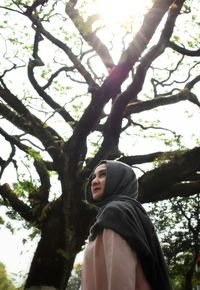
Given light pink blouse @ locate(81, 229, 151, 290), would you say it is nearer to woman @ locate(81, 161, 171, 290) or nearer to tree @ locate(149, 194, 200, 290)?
woman @ locate(81, 161, 171, 290)

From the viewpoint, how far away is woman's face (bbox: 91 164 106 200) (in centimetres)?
274

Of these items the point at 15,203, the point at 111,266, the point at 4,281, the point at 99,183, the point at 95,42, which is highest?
the point at 4,281

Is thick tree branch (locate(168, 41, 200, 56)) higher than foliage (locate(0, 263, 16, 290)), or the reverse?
foliage (locate(0, 263, 16, 290))

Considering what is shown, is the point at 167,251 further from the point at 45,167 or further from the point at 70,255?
the point at 70,255

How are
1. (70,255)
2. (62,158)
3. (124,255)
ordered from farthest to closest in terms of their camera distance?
(62,158)
(70,255)
(124,255)

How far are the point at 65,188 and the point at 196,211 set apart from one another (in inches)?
618

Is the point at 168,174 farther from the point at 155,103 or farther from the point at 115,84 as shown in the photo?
the point at 155,103

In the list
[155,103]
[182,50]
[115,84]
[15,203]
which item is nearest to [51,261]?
[15,203]

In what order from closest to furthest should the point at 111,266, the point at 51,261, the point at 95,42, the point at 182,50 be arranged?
the point at 111,266 < the point at 51,261 < the point at 182,50 < the point at 95,42

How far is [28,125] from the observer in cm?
1097

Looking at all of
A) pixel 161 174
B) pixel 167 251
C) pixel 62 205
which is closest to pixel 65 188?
pixel 62 205

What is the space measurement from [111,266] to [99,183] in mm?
784

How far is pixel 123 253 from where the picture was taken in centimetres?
217

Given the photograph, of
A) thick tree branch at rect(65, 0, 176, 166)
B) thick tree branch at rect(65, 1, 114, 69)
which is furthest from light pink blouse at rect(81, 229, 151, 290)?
thick tree branch at rect(65, 1, 114, 69)
